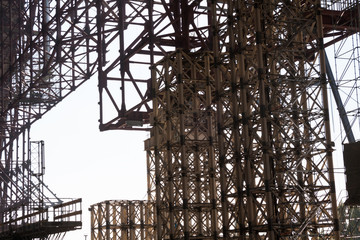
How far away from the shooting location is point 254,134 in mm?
28859

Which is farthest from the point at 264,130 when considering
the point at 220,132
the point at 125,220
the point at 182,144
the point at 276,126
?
the point at 125,220

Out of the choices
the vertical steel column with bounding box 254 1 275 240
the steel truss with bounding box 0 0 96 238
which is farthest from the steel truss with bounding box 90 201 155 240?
the vertical steel column with bounding box 254 1 275 240

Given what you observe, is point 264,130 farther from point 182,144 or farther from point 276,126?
point 182,144

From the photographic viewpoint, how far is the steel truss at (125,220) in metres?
54.2

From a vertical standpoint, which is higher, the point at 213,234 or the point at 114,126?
the point at 114,126

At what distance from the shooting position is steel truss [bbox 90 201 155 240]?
178 ft

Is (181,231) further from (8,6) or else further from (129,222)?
(8,6)

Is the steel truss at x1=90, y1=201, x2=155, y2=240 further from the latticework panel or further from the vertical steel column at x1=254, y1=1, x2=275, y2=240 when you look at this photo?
the vertical steel column at x1=254, y1=1, x2=275, y2=240

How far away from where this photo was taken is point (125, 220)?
179ft

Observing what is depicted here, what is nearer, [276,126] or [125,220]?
[276,126]

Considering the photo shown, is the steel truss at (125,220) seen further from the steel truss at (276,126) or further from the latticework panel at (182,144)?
the steel truss at (276,126)

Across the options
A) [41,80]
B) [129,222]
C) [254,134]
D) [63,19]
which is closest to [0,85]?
[41,80]

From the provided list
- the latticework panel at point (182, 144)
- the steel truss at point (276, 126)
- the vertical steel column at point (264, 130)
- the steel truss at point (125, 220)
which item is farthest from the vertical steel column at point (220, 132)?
the steel truss at point (125, 220)

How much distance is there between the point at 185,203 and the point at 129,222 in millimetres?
20495
